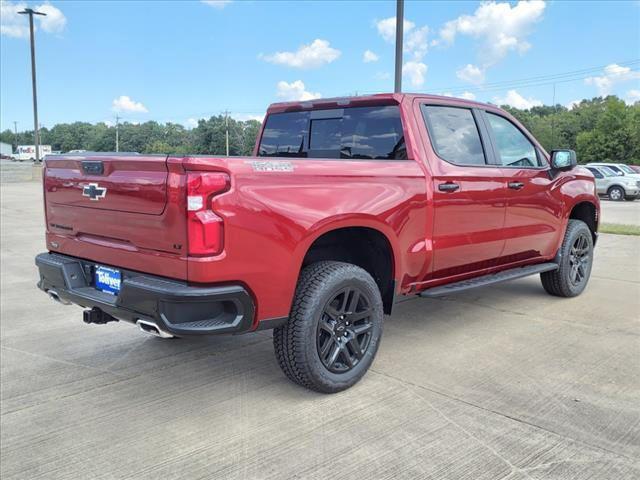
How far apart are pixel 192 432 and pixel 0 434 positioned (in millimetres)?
1069

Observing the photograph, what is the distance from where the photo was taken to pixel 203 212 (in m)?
2.81

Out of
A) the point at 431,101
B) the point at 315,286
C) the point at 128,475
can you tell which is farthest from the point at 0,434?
the point at 431,101

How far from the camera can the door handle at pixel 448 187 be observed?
163 inches

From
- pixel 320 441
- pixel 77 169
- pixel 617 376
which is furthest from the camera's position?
pixel 617 376

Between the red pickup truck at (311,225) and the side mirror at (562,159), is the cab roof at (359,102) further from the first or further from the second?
the side mirror at (562,159)

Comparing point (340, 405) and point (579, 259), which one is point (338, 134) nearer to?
point (340, 405)

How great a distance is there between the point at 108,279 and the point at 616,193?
23847 mm

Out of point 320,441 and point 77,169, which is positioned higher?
point 77,169

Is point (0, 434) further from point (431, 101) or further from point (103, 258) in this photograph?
point (431, 101)

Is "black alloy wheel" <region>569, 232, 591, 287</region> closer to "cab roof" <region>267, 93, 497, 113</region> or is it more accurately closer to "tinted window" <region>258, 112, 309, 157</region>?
"cab roof" <region>267, 93, 497, 113</region>

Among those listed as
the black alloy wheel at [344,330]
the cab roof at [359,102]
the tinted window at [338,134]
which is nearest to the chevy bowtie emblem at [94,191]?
the black alloy wheel at [344,330]

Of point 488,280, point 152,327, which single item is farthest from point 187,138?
point 152,327

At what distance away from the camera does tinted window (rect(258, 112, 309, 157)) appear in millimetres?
4824

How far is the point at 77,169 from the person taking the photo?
11.5ft
